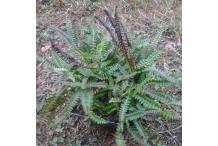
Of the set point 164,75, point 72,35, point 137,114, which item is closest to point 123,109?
point 137,114

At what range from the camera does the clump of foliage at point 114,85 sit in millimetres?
2461

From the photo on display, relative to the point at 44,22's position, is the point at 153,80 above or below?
below

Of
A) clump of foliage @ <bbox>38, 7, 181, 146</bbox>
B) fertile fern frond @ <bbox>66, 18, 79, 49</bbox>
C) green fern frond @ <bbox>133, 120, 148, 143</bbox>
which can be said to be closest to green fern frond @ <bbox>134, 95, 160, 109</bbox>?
clump of foliage @ <bbox>38, 7, 181, 146</bbox>

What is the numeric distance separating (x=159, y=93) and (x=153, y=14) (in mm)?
1404

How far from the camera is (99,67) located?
2.54 metres

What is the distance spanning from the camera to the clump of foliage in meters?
2.46

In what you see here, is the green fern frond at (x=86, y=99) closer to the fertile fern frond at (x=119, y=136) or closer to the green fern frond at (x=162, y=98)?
the fertile fern frond at (x=119, y=136)

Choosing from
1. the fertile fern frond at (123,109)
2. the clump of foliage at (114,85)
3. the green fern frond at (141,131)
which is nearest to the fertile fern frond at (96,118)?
the clump of foliage at (114,85)

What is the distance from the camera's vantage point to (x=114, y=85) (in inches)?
99.6

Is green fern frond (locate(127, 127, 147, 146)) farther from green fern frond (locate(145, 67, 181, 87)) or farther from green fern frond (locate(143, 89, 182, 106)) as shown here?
green fern frond (locate(145, 67, 181, 87))

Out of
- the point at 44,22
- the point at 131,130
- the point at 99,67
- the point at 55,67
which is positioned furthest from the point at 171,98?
the point at 44,22

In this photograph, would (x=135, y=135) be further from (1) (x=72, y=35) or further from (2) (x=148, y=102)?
(1) (x=72, y=35)
